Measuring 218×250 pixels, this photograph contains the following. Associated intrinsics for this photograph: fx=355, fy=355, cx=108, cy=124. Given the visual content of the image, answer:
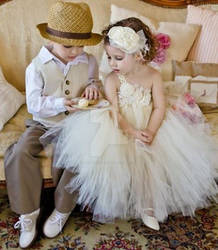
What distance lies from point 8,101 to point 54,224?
690 mm

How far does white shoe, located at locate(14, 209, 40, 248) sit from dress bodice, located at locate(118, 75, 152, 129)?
59 cm

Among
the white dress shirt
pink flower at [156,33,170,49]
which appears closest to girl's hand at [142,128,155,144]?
the white dress shirt

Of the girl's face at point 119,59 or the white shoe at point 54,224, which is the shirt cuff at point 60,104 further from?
the white shoe at point 54,224

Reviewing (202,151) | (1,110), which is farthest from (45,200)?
(202,151)

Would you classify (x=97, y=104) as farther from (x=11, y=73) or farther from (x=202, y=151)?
(x=11, y=73)

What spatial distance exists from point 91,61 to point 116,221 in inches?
31.2

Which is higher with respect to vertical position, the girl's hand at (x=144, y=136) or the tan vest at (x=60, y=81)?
the tan vest at (x=60, y=81)

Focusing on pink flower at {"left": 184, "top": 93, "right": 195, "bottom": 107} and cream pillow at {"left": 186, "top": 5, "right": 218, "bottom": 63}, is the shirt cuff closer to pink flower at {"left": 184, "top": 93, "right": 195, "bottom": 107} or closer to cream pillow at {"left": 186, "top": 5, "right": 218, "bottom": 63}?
pink flower at {"left": 184, "top": 93, "right": 195, "bottom": 107}

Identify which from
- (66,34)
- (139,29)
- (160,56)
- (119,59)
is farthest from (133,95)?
(160,56)

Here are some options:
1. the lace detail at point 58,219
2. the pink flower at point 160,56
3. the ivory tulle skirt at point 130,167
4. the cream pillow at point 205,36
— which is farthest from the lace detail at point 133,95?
the cream pillow at point 205,36

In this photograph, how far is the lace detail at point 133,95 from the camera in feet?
5.34

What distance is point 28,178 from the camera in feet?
4.92

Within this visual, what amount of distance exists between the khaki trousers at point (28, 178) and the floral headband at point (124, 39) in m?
0.54

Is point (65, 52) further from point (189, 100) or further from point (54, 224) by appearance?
point (54, 224)
